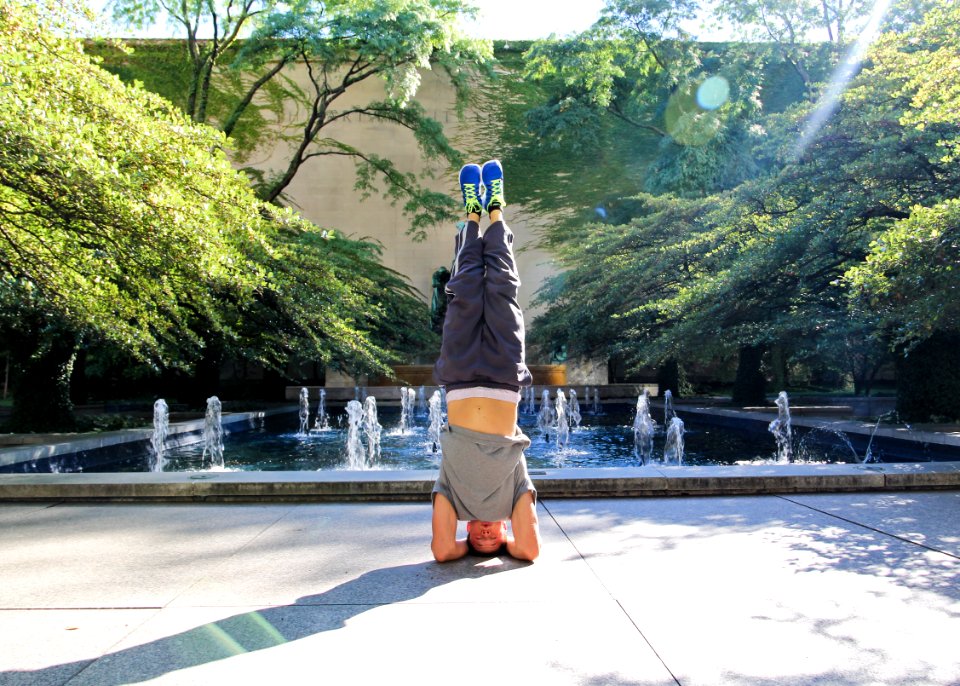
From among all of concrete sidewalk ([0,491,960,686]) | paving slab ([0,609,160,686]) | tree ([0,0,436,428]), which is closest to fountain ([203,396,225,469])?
tree ([0,0,436,428])

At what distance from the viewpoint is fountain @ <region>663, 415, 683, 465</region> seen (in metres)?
9.53

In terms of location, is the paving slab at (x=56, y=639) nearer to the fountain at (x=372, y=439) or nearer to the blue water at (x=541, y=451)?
the blue water at (x=541, y=451)

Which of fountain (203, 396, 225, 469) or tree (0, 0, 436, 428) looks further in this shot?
fountain (203, 396, 225, 469)

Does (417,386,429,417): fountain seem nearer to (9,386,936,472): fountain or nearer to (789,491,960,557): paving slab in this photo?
(9,386,936,472): fountain

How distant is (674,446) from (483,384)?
7.39 m

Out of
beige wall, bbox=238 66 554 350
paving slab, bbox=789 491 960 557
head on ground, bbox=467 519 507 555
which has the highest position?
beige wall, bbox=238 66 554 350

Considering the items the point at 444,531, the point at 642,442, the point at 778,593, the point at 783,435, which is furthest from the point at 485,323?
the point at 783,435

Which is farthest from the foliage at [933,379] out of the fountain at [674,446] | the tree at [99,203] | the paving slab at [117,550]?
the paving slab at [117,550]

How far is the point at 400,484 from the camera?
5688 millimetres

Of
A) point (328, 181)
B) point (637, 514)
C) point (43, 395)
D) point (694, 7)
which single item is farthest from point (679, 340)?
point (328, 181)

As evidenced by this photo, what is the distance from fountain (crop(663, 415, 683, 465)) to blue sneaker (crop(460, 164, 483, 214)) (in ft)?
20.8

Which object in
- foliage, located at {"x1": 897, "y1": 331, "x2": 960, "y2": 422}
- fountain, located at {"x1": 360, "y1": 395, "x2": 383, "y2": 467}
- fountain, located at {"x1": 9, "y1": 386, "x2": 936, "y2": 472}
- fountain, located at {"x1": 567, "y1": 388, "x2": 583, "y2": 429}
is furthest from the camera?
fountain, located at {"x1": 567, "y1": 388, "x2": 583, "y2": 429}

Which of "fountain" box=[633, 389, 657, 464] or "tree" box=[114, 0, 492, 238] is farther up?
"tree" box=[114, 0, 492, 238]

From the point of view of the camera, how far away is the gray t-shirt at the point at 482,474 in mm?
3697
